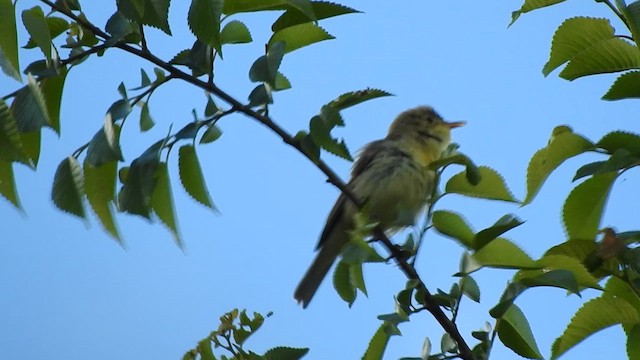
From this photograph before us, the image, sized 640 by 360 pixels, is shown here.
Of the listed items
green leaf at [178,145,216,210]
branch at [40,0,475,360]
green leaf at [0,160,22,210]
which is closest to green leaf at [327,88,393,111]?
branch at [40,0,475,360]

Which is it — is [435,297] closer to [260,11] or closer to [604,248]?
[604,248]

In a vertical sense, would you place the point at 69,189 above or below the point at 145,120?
below

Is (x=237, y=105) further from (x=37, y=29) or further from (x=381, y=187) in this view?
(x=381, y=187)

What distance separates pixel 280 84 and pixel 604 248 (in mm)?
1081

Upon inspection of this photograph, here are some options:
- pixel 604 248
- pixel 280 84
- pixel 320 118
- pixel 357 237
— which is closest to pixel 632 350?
pixel 604 248

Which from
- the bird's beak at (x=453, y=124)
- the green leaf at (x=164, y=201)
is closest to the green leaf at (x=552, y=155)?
the green leaf at (x=164, y=201)

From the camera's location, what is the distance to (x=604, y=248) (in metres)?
2.49

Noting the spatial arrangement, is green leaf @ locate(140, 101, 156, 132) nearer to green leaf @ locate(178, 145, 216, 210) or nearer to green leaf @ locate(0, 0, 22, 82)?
green leaf @ locate(178, 145, 216, 210)

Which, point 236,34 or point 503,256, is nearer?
point 503,256

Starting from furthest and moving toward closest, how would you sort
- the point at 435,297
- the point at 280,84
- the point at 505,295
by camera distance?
1. the point at 280,84
2. the point at 435,297
3. the point at 505,295

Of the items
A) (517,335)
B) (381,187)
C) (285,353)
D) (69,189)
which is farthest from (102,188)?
(381,187)

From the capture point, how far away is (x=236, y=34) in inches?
104

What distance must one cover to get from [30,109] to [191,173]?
19.7 inches

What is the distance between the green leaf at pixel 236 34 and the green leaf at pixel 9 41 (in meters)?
0.59
